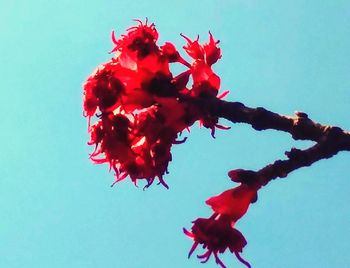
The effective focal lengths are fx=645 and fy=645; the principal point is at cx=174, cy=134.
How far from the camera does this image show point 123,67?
4.05m

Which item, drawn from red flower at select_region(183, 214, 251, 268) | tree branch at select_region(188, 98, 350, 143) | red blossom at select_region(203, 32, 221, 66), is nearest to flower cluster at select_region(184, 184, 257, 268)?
red flower at select_region(183, 214, 251, 268)

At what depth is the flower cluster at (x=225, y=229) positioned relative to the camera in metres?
3.55

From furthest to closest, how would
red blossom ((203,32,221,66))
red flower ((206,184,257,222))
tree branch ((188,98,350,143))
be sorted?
red blossom ((203,32,221,66)) < red flower ((206,184,257,222)) < tree branch ((188,98,350,143))

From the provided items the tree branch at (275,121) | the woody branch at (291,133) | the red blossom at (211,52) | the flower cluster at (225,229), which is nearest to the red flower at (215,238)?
the flower cluster at (225,229)

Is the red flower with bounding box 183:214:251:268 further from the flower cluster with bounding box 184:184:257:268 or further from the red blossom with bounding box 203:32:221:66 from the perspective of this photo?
the red blossom with bounding box 203:32:221:66

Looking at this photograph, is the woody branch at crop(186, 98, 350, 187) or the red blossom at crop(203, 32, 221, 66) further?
the red blossom at crop(203, 32, 221, 66)

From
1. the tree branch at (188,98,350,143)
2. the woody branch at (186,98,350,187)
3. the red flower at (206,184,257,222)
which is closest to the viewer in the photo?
the woody branch at (186,98,350,187)

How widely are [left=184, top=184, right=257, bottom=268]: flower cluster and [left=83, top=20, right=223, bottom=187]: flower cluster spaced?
506 millimetres

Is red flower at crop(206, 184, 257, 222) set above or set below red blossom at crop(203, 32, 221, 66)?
below

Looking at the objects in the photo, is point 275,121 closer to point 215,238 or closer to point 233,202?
point 233,202

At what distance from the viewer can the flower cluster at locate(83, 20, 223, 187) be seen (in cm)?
383

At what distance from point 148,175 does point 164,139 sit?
0.30 metres

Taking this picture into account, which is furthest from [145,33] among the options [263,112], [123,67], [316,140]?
[316,140]

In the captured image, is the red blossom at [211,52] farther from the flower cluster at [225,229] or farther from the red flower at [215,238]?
the red flower at [215,238]
